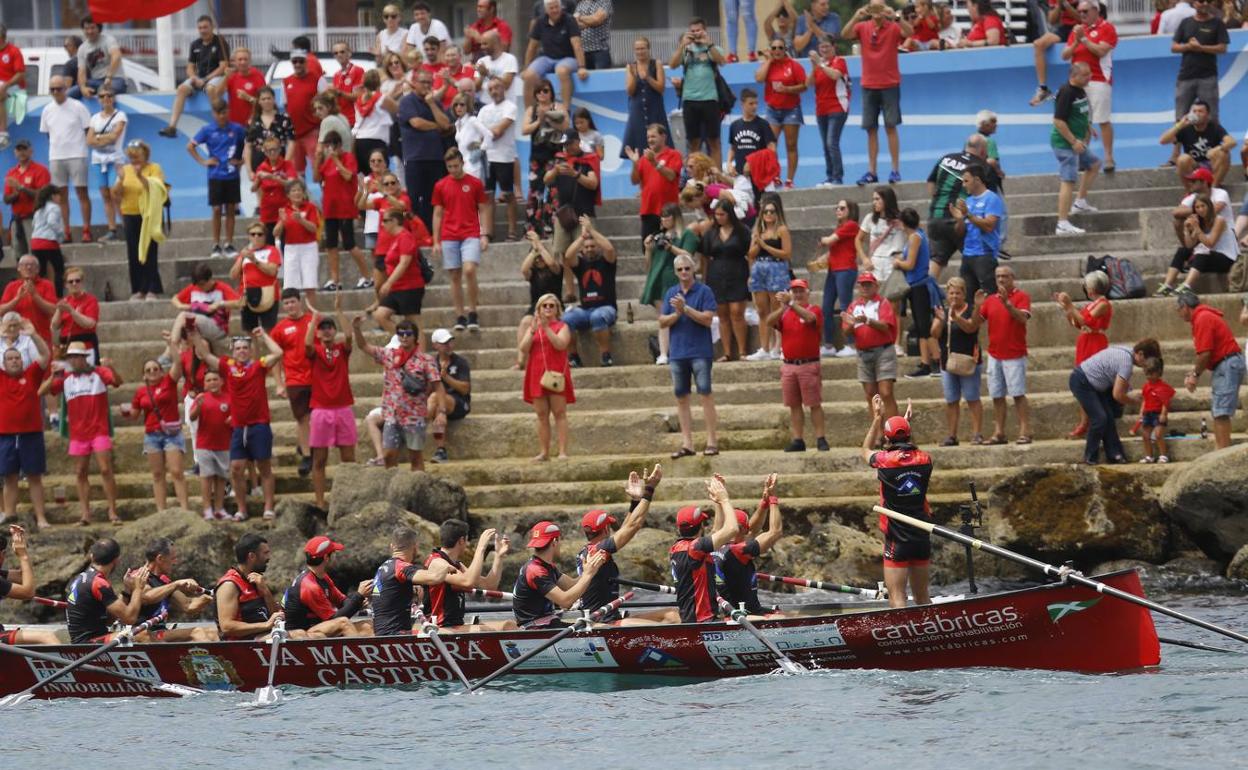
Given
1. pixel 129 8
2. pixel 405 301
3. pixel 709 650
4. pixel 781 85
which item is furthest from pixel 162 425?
pixel 781 85

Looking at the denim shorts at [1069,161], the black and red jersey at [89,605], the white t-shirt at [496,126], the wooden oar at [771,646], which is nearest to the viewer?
the wooden oar at [771,646]

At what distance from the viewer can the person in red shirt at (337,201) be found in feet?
77.2

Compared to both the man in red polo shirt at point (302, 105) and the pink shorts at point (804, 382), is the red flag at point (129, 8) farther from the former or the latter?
the pink shorts at point (804, 382)

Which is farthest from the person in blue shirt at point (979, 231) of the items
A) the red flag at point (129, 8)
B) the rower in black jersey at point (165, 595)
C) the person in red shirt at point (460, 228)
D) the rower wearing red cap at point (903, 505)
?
the red flag at point (129, 8)

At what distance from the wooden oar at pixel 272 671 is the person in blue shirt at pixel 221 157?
9963 millimetres

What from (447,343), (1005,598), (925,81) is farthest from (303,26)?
(1005,598)

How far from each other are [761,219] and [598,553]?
6495 millimetres

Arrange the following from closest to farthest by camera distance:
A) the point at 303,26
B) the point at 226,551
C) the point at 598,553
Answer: the point at 598,553 → the point at 226,551 → the point at 303,26

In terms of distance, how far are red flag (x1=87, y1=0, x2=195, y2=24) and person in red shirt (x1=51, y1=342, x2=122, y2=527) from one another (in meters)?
5.99

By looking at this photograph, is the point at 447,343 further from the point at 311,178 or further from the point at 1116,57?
the point at 1116,57

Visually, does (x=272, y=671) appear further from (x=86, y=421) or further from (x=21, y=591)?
(x=86, y=421)

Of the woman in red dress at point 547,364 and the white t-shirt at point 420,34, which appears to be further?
the white t-shirt at point 420,34

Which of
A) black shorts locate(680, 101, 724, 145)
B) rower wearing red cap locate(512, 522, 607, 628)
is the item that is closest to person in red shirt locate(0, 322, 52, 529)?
rower wearing red cap locate(512, 522, 607, 628)

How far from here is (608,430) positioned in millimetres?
21406
